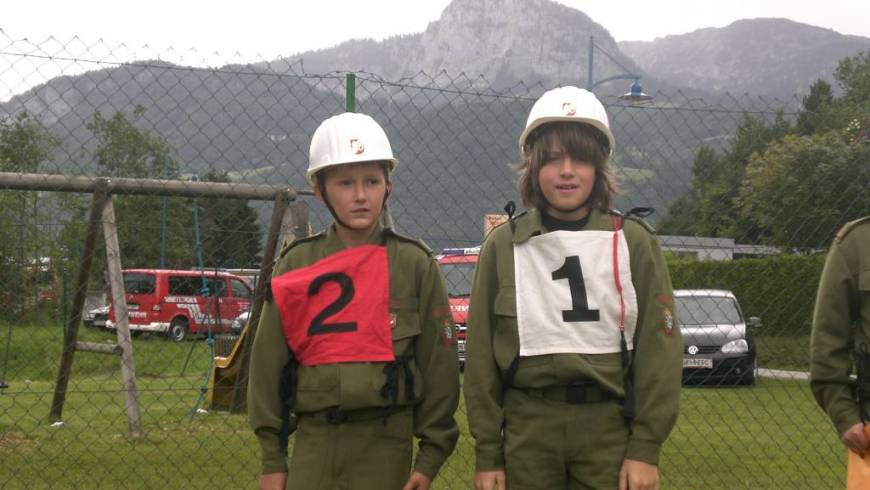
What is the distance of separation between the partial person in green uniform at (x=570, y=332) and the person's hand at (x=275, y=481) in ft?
2.08

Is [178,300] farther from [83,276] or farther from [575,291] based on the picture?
[575,291]

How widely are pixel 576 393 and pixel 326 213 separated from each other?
255 centimetres

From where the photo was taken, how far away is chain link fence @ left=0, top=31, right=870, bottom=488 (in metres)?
5.03

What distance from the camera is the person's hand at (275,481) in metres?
3.36

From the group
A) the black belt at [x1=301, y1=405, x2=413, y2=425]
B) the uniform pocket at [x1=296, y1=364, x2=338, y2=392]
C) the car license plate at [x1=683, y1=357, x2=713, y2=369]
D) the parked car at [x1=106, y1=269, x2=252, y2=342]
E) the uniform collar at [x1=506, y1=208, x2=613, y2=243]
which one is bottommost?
the car license plate at [x1=683, y1=357, x2=713, y2=369]

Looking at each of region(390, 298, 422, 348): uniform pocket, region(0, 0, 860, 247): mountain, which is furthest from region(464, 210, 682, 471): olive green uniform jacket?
region(0, 0, 860, 247): mountain

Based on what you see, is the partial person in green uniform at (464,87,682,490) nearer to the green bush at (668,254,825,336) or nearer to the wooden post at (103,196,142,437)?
the green bush at (668,254,825,336)

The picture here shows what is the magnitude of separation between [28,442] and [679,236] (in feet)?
16.1

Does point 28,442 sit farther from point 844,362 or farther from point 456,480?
point 844,362

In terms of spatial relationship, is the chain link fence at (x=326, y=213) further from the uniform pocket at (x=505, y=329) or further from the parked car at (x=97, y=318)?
the uniform pocket at (x=505, y=329)

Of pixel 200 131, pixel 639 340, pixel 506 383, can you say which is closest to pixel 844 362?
pixel 639 340

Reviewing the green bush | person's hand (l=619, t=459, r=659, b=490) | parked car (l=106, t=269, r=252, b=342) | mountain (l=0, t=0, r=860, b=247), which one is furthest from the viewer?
parked car (l=106, t=269, r=252, b=342)

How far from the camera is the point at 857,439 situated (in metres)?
3.40

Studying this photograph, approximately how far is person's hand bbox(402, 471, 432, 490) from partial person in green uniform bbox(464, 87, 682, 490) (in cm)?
19
